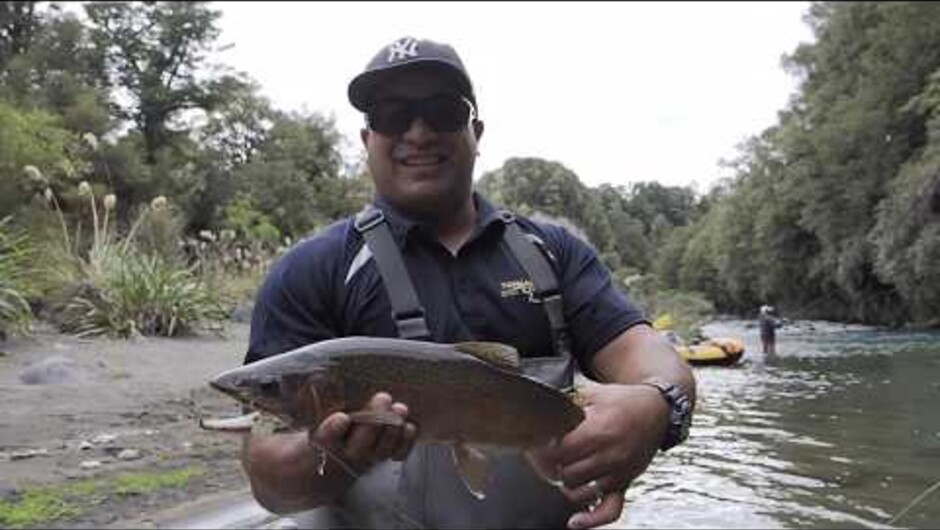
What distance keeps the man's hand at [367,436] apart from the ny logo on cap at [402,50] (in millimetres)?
1129

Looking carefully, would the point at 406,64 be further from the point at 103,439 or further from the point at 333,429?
the point at 103,439

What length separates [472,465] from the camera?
2.56 m

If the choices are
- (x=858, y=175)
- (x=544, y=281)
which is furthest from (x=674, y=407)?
(x=858, y=175)

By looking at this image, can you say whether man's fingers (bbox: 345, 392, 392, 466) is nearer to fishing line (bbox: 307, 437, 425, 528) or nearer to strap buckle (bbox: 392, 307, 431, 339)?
fishing line (bbox: 307, 437, 425, 528)

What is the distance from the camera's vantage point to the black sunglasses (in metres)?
3.03

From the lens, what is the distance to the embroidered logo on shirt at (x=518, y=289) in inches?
115

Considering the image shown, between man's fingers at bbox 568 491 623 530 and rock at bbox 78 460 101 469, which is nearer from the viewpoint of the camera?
man's fingers at bbox 568 491 623 530

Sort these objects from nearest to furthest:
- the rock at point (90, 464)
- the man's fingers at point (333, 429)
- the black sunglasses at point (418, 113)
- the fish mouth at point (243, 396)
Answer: the man's fingers at point (333, 429)
the fish mouth at point (243, 396)
the black sunglasses at point (418, 113)
the rock at point (90, 464)

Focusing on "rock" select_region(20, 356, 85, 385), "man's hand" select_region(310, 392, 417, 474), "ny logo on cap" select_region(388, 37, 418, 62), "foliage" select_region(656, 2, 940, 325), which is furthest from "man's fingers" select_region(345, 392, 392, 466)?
"foliage" select_region(656, 2, 940, 325)

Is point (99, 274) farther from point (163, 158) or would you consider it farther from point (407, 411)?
point (163, 158)

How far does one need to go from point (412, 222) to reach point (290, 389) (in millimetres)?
814

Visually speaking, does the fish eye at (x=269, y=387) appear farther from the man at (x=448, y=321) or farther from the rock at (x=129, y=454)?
the rock at (x=129, y=454)

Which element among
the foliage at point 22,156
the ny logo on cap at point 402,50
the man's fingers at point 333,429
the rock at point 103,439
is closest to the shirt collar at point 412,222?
the ny logo on cap at point 402,50

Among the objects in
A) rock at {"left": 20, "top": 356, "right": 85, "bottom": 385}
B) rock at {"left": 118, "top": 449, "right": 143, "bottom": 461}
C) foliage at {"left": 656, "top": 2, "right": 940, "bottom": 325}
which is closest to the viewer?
→ rock at {"left": 118, "top": 449, "right": 143, "bottom": 461}
